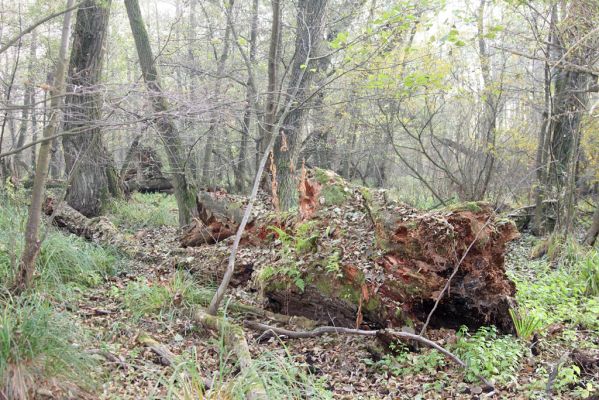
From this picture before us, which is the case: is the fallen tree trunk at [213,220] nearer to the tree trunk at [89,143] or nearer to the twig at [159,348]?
the tree trunk at [89,143]

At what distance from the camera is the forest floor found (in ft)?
11.2

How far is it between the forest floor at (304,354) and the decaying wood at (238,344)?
0.08 m

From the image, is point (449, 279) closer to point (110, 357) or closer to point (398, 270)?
point (398, 270)

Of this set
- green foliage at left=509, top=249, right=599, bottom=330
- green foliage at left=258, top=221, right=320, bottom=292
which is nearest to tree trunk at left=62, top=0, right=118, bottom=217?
green foliage at left=258, top=221, right=320, bottom=292

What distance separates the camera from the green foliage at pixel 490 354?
3953 mm

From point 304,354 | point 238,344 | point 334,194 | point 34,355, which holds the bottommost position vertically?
point 304,354

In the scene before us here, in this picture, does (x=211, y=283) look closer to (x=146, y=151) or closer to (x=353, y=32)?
(x=353, y=32)

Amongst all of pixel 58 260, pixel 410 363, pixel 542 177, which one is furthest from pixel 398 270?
pixel 542 177

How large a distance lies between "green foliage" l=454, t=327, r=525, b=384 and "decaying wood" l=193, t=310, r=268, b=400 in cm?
187

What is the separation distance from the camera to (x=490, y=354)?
161 inches

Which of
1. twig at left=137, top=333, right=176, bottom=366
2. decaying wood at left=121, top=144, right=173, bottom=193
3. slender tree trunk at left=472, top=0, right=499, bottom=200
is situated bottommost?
twig at left=137, top=333, right=176, bottom=366

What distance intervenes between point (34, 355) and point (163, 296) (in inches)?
81.2

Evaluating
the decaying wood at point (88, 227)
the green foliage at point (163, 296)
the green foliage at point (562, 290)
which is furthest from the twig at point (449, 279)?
the decaying wood at point (88, 227)

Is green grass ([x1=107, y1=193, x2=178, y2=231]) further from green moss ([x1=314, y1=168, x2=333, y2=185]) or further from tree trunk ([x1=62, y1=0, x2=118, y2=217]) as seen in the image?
green moss ([x1=314, y1=168, x2=333, y2=185])
